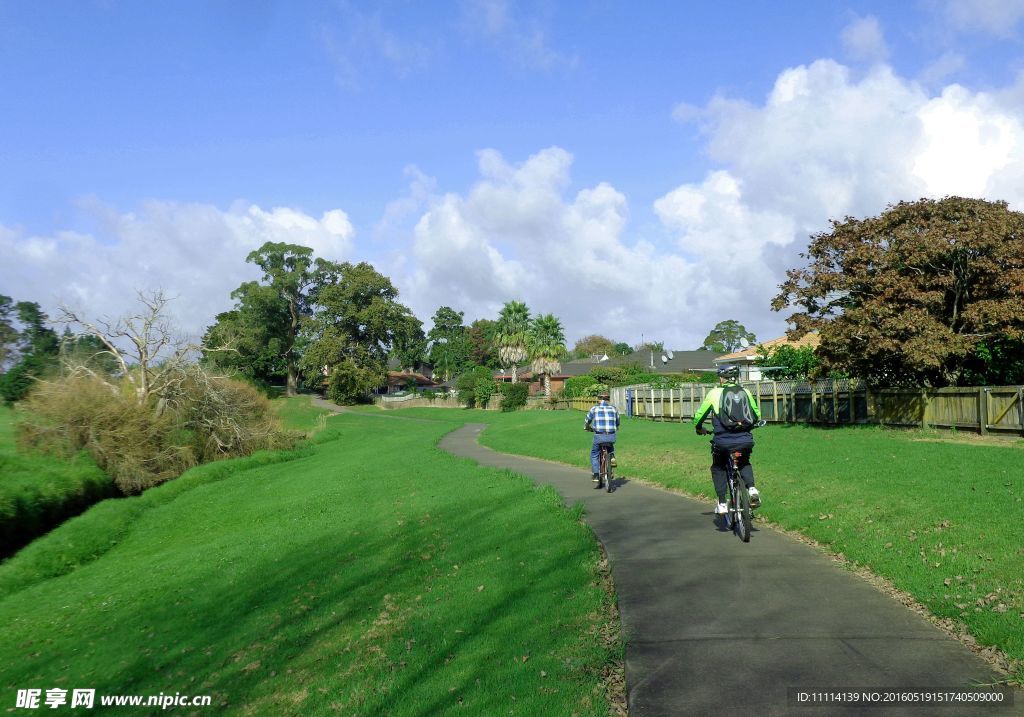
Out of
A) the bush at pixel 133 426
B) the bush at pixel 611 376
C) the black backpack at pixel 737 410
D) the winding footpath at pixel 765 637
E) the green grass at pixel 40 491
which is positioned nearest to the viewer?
the winding footpath at pixel 765 637

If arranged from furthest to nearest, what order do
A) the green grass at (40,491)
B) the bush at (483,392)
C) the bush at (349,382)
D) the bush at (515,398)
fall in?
the bush at (349,382)
the bush at (483,392)
the bush at (515,398)
the green grass at (40,491)

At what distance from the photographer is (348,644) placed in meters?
6.44

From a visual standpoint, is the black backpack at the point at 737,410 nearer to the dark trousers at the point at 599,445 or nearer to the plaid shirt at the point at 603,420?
the plaid shirt at the point at 603,420

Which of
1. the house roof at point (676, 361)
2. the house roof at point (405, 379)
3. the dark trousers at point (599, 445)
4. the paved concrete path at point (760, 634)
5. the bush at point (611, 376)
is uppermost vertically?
the house roof at point (676, 361)

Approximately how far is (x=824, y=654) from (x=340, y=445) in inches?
1531

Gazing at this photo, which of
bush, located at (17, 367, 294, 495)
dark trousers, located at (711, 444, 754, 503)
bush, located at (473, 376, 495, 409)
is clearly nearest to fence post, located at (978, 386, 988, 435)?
dark trousers, located at (711, 444, 754, 503)

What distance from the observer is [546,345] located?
75.5 m

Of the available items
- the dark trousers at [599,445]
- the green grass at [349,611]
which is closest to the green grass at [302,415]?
the green grass at [349,611]

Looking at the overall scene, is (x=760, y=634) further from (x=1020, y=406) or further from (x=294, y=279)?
(x=294, y=279)

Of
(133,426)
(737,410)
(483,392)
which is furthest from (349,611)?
(483,392)

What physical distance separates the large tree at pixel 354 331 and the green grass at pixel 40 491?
52934mm

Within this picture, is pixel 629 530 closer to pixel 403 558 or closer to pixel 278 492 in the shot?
pixel 403 558

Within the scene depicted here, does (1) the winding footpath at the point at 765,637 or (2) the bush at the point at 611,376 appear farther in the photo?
(2) the bush at the point at 611,376

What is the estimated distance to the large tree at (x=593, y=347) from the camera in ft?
443
